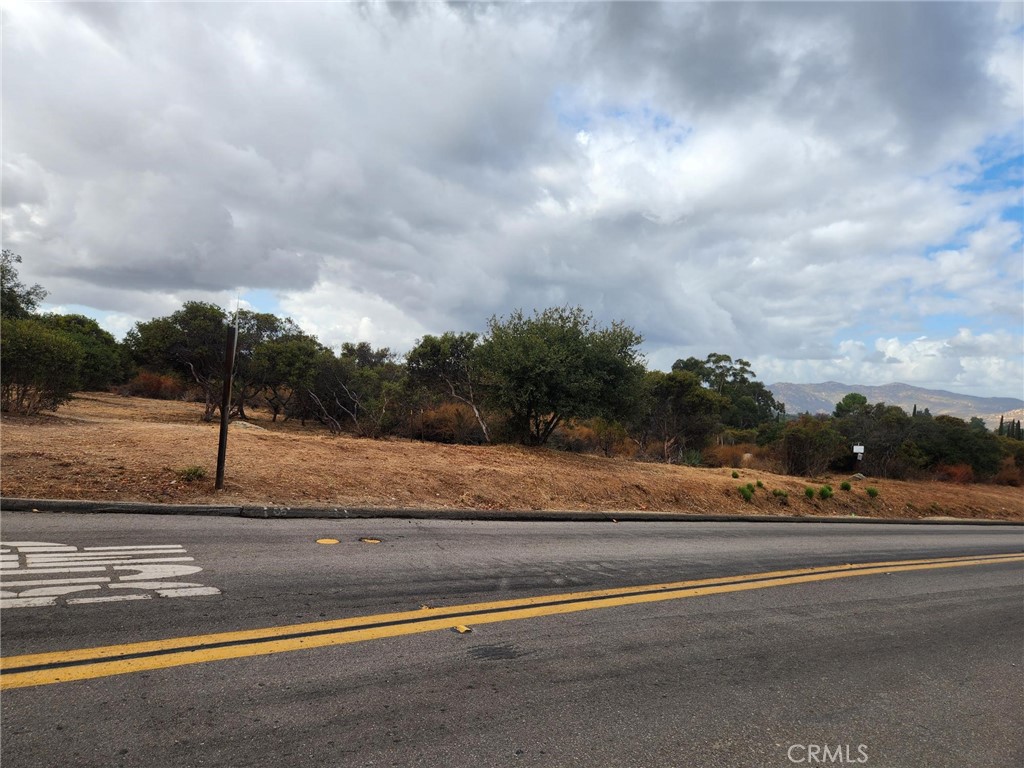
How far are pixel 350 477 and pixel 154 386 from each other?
1258 inches

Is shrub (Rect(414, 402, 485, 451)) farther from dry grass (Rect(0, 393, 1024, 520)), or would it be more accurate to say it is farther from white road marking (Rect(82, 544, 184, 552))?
white road marking (Rect(82, 544, 184, 552))

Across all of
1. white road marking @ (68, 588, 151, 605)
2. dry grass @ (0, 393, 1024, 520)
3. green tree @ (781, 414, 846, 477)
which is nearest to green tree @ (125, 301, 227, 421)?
dry grass @ (0, 393, 1024, 520)

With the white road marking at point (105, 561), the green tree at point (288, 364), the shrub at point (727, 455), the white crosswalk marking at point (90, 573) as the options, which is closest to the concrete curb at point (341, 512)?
the white crosswalk marking at point (90, 573)

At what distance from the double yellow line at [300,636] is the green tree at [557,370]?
448 inches

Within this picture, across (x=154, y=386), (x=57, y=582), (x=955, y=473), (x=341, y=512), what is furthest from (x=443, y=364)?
(x=955, y=473)

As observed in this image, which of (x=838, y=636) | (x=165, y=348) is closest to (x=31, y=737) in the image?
(x=838, y=636)

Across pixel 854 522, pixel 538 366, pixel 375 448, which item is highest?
pixel 538 366

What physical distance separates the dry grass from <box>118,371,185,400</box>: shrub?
76.2 ft

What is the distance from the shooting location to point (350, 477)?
10555mm

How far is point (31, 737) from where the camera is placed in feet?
9.16

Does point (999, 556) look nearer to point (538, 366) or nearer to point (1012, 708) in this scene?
point (1012, 708)

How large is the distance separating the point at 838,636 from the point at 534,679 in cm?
326

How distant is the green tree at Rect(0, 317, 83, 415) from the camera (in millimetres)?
14555

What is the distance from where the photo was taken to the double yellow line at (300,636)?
11.2 ft
